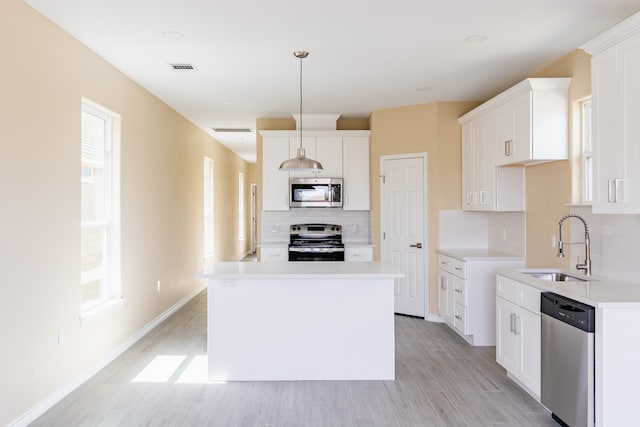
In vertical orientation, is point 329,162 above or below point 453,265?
above

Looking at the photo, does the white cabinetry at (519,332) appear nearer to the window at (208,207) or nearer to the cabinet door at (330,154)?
the cabinet door at (330,154)

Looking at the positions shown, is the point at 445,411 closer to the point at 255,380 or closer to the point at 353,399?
the point at 353,399

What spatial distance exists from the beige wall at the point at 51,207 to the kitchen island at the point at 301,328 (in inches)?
42.5

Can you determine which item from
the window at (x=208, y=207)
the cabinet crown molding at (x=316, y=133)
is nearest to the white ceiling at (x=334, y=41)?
the cabinet crown molding at (x=316, y=133)

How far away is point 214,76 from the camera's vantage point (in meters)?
4.44

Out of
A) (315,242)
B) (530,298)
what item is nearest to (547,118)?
(530,298)

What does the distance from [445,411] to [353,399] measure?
0.64 meters

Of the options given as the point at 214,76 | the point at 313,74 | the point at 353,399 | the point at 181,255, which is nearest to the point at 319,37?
the point at 313,74

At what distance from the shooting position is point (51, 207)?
312 centimetres

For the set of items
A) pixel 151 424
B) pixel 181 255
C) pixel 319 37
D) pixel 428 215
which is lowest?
pixel 151 424

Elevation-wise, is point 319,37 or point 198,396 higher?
point 319,37

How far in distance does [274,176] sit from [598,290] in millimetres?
4310

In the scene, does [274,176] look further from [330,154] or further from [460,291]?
[460,291]

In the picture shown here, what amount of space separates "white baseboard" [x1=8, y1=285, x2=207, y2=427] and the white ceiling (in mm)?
2598
